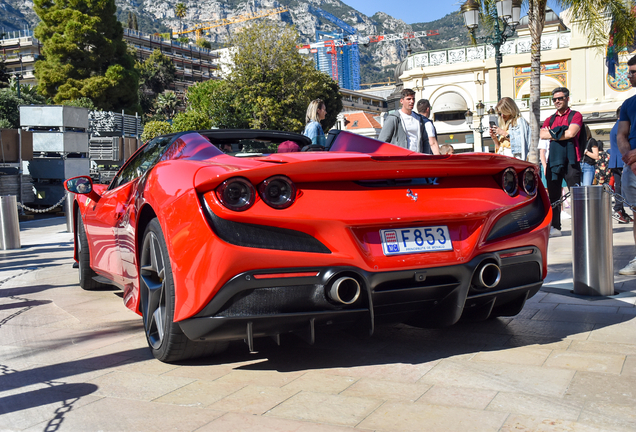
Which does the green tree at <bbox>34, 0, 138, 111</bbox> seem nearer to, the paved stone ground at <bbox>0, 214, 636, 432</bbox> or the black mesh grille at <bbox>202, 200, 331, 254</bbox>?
the paved stone ground at <bbox>0, 214, 636, 432</bbox>

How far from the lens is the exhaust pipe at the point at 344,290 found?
2.78 m

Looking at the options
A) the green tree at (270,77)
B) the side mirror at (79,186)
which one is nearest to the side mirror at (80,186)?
the side mirror at (79,186)

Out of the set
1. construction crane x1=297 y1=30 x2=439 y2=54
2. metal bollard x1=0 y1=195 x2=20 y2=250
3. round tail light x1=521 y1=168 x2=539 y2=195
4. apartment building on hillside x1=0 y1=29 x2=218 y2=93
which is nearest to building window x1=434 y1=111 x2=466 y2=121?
metal bollard x1=0 y1=195 x2=20 y2=250

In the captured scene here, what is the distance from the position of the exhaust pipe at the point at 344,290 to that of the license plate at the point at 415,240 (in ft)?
0.72

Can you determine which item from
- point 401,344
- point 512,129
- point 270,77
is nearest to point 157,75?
point 270,77

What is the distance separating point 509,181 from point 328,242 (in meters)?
1.16

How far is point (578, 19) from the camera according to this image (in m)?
16.3

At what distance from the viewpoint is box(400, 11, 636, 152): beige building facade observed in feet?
131

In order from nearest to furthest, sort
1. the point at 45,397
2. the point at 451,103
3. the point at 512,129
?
the point at 45,397
the point at 512,129
the point at 451,103

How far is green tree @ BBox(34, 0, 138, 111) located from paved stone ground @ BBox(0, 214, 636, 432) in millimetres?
53884

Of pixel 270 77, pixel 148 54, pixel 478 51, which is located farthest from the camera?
pixel 148 54

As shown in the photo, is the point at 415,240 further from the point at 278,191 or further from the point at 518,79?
the point at 518,79

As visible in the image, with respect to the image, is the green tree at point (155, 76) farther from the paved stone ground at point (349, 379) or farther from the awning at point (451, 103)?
the paved stone ground at point (349, 379)

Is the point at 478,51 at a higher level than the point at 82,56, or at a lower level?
lower
